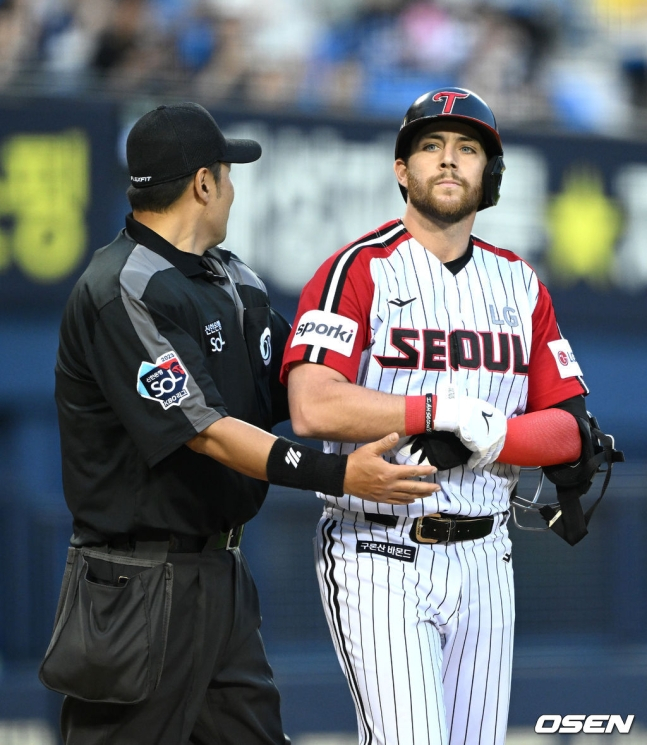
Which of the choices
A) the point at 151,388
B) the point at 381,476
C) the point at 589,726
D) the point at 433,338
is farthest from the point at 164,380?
the point at 589,726

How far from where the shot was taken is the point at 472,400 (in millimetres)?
2914

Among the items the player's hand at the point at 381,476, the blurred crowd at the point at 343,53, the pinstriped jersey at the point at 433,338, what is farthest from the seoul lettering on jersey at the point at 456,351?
the blurred crowd at the point at 343,53

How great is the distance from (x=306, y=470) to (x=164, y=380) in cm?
42

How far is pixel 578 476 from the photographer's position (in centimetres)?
326

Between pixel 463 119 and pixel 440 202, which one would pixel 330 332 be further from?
pixel 463 119

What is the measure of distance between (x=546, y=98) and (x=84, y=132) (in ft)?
12.4

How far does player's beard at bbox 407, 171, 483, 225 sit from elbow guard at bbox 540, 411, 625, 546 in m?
0.65

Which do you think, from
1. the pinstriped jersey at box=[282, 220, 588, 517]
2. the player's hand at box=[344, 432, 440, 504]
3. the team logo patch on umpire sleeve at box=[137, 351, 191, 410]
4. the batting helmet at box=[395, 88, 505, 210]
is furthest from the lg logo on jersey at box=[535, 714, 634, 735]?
the team logo patch on umpire sleeve at box=[137, 351, 191, 410]

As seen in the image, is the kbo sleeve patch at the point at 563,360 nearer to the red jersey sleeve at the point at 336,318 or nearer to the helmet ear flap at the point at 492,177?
the helmet ear flap at the point at 492,177

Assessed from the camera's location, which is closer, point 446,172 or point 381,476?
point 381,476

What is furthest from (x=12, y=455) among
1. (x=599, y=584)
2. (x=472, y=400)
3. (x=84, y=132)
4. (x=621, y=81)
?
(x=621, y=81)

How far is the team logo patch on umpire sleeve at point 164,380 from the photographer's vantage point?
9.38 ft

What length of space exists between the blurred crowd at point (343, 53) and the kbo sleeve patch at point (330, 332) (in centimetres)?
436

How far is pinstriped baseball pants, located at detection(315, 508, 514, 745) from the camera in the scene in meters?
2.95
